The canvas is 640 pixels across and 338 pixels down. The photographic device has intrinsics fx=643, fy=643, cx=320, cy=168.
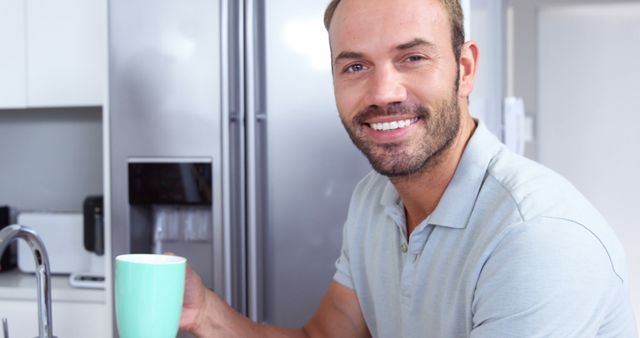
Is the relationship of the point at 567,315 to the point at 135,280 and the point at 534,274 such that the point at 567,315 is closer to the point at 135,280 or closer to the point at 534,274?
the point at 534,274

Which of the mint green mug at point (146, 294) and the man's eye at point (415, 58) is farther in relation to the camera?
the man's eye at point (415, 58)

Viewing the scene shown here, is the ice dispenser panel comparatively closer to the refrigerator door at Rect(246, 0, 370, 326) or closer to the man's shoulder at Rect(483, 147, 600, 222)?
the refrigerator door at Rect(246, 0, 370, 326)

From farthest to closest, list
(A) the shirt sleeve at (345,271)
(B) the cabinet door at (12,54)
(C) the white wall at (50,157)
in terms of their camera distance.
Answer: (C) the white wall at (50,157)
(B) the cabinet door at (12,54)
(A) the shirt sleeve at (345,271)

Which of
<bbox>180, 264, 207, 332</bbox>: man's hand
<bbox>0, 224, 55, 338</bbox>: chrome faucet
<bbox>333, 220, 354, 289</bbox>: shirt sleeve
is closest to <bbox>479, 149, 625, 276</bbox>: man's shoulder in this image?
<bbox>333, 220, 354, 289</bbox>: shirt sleeve

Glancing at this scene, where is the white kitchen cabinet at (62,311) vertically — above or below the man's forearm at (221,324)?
below

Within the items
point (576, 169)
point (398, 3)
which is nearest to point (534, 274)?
point (398, 3)

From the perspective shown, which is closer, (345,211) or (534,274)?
(534,274)

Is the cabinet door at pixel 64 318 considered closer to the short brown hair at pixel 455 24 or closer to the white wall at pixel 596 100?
the short brown hair at pixel 455 24

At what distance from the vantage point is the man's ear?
1.11 m

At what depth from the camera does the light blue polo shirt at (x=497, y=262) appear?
799mm

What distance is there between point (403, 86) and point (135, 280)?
51 centimetres

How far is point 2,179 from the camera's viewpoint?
2.73m

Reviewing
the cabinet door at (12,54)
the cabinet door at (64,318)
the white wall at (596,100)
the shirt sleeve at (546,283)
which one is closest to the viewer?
the shirt sleeve at (546,283)

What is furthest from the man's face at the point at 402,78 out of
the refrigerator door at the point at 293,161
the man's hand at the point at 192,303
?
the refrigerator door at the point at 293,161
